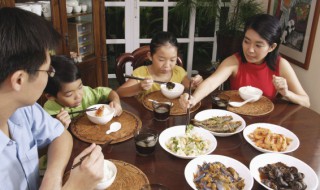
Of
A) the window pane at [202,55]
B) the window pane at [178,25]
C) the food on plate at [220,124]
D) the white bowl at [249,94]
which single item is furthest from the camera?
the window pane at [202,55]

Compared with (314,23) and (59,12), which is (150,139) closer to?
(59,12)

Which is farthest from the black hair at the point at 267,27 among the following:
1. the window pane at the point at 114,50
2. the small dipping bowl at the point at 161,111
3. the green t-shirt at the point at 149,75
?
the window pane at the point at 114,50

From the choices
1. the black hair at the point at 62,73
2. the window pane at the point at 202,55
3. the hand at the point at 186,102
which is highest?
the black hair at the point at 62,73

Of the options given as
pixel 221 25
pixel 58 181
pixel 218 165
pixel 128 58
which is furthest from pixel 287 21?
pixel 58 181

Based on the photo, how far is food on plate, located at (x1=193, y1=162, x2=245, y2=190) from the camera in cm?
104

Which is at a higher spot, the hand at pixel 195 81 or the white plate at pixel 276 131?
the hand at pixel 195 81

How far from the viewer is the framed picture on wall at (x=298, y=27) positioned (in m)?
2.82

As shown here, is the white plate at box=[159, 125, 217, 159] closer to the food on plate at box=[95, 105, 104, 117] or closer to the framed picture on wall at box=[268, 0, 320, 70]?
the food on plate at box=[95, 105, 104, 117]

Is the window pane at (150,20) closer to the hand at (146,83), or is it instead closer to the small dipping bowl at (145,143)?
the hand at (146,83)

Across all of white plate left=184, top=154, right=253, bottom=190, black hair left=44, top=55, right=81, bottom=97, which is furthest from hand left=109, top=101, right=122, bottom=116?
white plate left=184, top=154, right=253, bottom=190

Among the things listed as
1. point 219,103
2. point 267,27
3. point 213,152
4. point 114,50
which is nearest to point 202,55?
point 114,50

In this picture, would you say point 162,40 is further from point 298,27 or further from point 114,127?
point 298,27

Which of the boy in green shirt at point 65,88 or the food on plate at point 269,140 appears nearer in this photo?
the food on plate at point 269,140

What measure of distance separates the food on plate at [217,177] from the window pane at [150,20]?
125 inches
